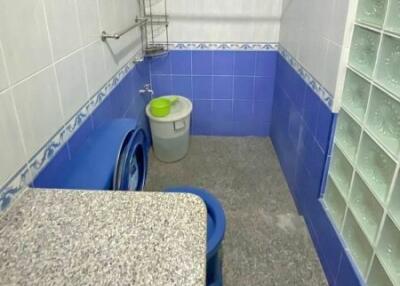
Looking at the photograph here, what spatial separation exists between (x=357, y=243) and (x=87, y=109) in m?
1.16

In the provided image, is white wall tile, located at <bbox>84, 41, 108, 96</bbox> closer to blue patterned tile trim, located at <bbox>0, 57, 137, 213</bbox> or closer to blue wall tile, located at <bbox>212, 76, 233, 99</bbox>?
blue patterned tile trim, located at <bbox>0, 57, 137, 213</bbox>

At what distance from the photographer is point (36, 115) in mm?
922

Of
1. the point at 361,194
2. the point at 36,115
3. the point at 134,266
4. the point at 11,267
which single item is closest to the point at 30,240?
the point at 11,267

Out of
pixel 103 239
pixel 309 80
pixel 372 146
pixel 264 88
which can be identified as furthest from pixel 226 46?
pixel 103 239

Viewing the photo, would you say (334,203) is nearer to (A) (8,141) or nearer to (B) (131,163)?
(B) (131,163)

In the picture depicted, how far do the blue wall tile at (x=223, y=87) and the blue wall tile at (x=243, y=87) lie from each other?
38mm

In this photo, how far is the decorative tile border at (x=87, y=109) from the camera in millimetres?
801

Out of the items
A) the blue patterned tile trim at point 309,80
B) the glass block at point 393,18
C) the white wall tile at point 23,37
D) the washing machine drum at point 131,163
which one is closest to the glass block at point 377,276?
the blue patterned tile trim at point 309,80

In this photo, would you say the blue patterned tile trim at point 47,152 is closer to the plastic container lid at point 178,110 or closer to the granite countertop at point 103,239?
the granite countertop at point 103,239

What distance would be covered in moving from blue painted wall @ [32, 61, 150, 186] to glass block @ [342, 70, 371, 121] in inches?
40.5

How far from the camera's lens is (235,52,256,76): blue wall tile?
238 cm

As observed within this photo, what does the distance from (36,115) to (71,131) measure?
23 centimetres

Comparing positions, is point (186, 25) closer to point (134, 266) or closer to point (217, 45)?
point (217, 45)

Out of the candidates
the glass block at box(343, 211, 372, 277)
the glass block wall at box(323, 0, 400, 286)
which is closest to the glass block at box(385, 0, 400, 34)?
the glass block wall at box(323, 0, 400, 286)
